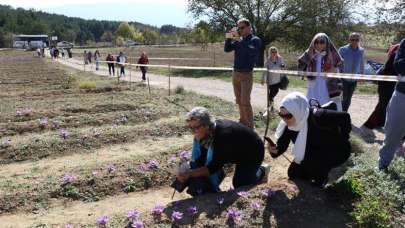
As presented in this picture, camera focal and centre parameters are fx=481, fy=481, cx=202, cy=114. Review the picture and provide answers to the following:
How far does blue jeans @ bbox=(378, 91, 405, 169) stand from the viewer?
500cm

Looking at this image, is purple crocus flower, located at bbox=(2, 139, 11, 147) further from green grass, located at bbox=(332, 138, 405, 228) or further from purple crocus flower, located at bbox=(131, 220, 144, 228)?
green grass, located at bbox=(332, 138, 405, 228)

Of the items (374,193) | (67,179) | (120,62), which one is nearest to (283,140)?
(374,193)

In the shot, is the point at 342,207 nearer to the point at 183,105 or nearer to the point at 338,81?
the point at 338,81

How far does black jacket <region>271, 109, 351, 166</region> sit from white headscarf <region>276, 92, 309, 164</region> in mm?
78

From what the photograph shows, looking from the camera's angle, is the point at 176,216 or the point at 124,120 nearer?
the point at 176,216

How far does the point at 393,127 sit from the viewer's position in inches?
201

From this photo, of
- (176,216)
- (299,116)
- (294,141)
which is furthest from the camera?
(294,141)

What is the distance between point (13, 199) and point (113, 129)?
136 inches

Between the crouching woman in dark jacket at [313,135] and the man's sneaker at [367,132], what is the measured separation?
3873mm

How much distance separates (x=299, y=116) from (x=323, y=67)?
2725mm

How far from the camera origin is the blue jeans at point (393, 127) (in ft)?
16.4

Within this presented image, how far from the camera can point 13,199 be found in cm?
623

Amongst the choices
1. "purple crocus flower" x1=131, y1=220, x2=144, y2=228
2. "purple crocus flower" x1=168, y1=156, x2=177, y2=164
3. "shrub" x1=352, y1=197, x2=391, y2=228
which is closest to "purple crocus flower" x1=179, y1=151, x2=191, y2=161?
"purple crocus flower" x1=168, y1=156, x2=177, y2=164

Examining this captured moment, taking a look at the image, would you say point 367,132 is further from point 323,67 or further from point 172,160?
point 172,160
